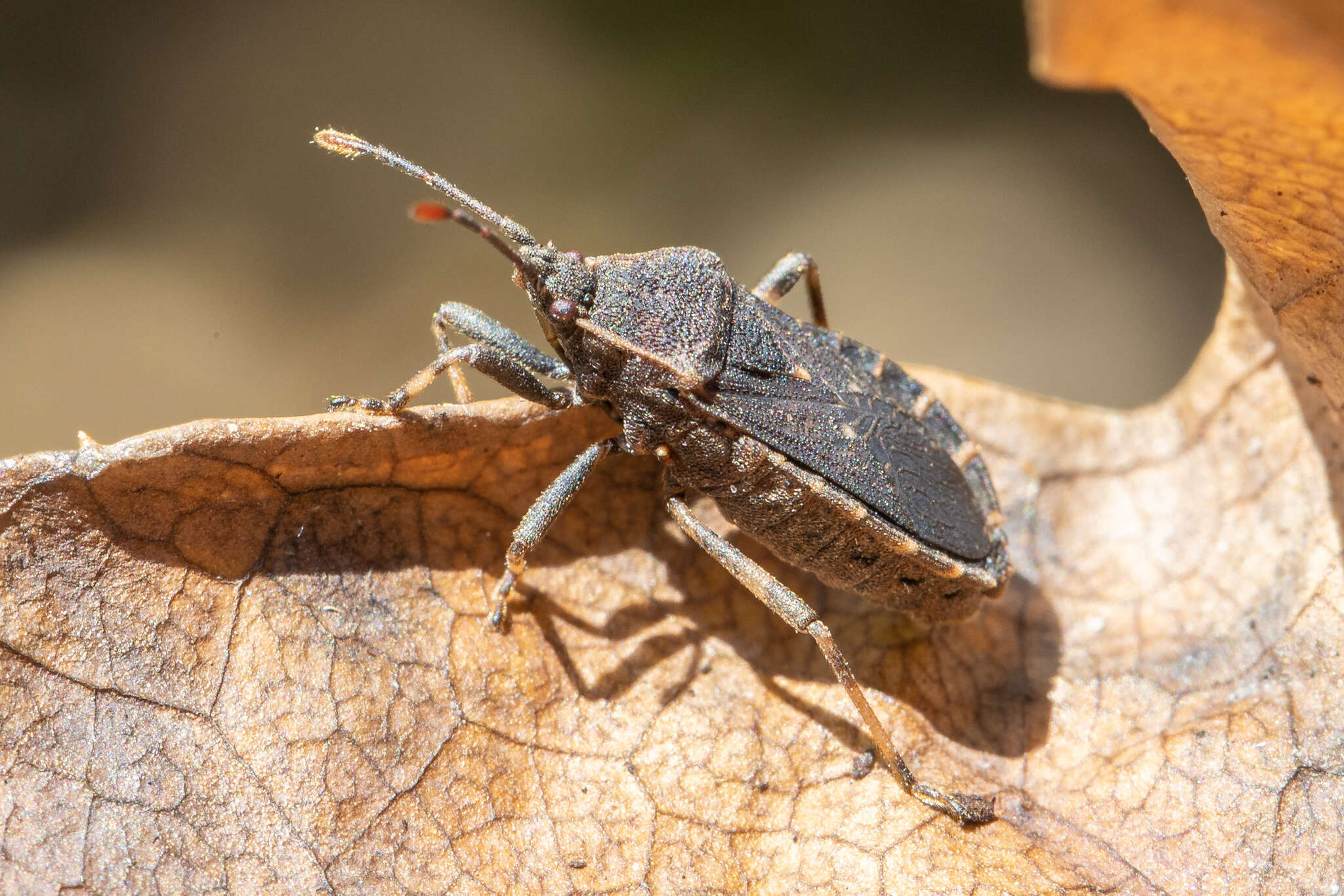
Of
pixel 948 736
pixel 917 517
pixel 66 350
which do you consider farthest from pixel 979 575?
pixel 66 350

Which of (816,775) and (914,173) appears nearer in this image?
(816,775)

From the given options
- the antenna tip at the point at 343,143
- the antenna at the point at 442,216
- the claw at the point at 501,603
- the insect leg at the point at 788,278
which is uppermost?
the antenna tip at the point at 343,143

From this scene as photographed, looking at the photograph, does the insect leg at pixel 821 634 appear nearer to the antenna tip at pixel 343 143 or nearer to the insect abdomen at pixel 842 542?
the insect abdomen at pixel 842 542

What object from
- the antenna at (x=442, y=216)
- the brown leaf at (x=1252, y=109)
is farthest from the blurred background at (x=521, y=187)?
the brown leaf at (x=1252, y=109)

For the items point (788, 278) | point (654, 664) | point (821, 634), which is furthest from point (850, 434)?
point (654, 664)

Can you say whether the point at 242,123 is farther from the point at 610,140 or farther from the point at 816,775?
the point at 816,775
